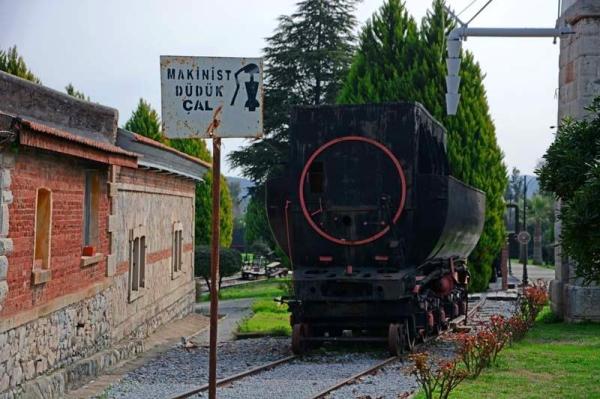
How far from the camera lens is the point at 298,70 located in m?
40.0

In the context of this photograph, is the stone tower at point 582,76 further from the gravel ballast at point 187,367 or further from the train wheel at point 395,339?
the gravel ballast at point 187,367

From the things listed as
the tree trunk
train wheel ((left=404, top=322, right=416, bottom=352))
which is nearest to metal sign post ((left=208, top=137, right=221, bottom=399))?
train wheel ((left=404, top=322, right=416, bottom=352))

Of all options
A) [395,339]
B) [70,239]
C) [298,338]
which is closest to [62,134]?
[70,239]

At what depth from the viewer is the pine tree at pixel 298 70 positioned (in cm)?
3797

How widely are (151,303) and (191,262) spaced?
5.94 metres

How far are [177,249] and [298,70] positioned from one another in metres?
19.5

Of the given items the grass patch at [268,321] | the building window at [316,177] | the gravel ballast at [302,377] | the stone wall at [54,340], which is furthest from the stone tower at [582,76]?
the stone wall at [54,340]

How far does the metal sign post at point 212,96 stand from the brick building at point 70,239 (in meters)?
3.30

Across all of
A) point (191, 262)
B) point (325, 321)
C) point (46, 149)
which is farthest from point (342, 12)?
point (46, 149)

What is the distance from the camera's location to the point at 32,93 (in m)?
12.3

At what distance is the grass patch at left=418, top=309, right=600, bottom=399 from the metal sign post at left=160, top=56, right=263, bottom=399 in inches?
201

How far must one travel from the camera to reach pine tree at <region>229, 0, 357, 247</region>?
38.0m

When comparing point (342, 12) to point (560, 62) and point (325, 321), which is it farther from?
point (325, 321)

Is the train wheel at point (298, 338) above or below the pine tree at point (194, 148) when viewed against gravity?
below
